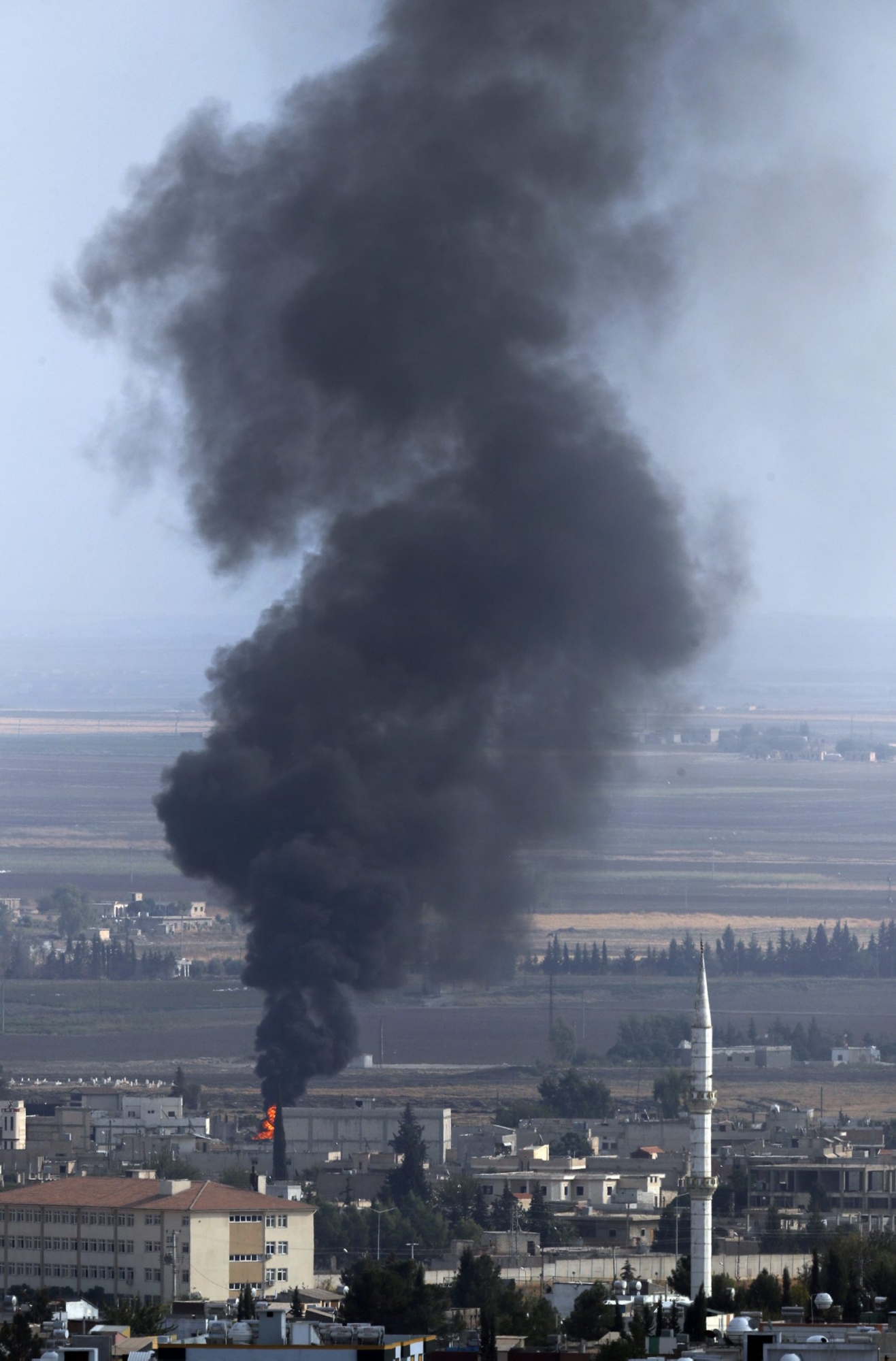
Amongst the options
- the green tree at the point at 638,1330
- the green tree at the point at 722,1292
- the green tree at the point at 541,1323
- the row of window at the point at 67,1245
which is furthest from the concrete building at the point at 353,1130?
the green tree at the point at 638,1330

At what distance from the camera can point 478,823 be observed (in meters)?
106

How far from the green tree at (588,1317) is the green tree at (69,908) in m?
123

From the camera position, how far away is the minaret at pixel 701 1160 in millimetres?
62656

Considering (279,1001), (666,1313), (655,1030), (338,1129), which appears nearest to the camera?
(666,1313)

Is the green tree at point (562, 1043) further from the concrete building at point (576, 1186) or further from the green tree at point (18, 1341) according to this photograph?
the green tree at point (18, 1341)

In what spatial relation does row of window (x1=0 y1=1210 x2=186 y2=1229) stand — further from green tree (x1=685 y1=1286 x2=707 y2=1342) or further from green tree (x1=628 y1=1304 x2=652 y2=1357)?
green tree (x1=685 y1=1286 x2=707 y2=1342)

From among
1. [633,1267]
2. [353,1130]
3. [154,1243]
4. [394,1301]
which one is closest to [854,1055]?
[353,1130]

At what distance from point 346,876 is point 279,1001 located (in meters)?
5.02

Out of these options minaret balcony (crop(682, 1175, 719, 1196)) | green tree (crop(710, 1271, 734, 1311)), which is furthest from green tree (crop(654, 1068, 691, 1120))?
green tree (crop(710, 1271, 734, 1311))

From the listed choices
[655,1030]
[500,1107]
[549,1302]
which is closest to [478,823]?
[500,1107]

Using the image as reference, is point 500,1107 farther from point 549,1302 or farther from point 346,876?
point 549,1302

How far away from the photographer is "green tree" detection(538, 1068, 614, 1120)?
109m

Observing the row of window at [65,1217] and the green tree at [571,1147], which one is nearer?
the row of window at [65,1217]

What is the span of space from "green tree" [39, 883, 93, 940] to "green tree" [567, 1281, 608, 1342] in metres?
123
